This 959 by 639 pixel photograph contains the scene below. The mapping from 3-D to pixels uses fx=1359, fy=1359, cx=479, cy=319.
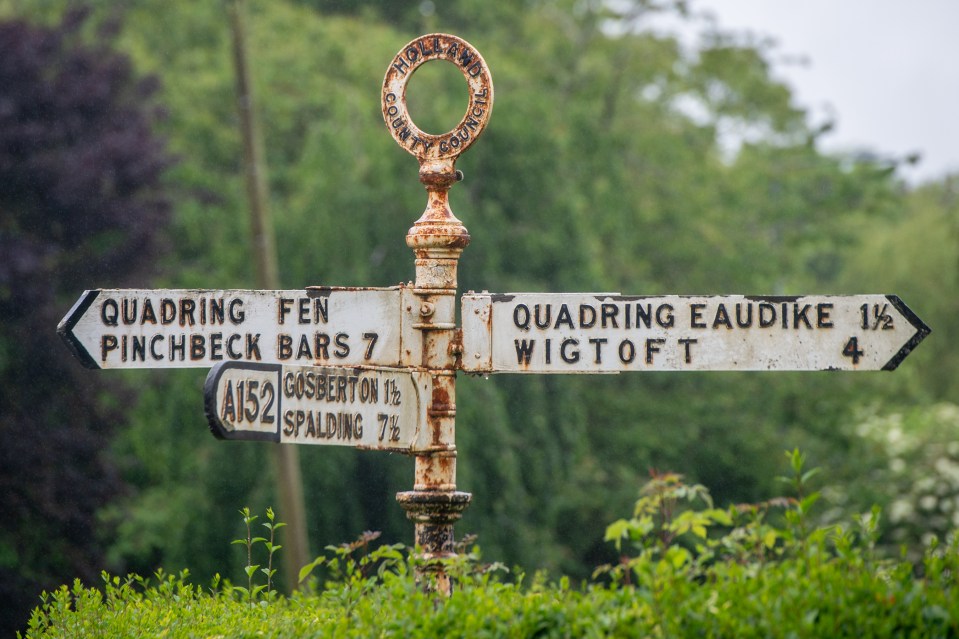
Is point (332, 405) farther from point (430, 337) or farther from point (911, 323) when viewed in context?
point (911, 323)

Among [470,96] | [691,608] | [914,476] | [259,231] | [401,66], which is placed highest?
[259,231]

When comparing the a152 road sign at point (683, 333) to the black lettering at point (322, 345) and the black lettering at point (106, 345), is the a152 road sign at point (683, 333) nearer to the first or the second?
the black lettering at point (322, 345)

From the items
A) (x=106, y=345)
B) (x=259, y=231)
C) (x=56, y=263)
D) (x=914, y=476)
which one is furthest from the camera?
(x=914, y=476)

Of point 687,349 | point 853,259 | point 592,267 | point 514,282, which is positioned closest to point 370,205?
point 514,282

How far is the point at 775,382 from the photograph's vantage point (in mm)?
24250

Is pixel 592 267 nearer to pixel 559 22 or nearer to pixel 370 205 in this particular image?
pixel 370 205

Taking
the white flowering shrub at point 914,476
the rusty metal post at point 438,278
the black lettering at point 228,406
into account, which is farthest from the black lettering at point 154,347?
the white flowering shrub at point 914,476

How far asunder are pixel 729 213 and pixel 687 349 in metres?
23.0

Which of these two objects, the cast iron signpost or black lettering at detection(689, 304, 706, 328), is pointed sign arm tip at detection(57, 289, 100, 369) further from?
black lettering at detection(689, 304, 706, 328)

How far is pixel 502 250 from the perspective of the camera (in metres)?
20.2

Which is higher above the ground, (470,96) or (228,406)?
(470,96)

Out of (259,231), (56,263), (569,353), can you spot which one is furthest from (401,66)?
(56,263)

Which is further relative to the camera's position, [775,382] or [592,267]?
[775,382]

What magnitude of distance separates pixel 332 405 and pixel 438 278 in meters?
0.55
